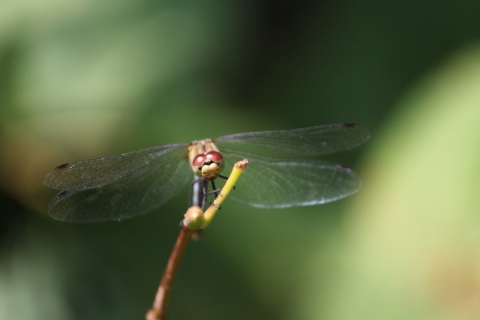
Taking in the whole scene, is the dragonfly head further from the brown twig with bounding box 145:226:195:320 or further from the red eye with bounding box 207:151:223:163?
the brown twig with bounding box 145:226:195:320

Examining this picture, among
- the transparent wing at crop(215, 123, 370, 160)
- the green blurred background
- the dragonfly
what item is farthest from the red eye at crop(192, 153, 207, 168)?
the green blurred background

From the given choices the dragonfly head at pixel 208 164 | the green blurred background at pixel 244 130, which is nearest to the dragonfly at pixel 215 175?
the dragonfly head at pixel 208 164

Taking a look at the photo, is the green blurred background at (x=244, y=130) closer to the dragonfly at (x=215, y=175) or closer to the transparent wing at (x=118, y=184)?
the dragonfly at (x=215, y=175)

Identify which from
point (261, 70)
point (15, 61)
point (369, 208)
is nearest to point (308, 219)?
point (369, 208)

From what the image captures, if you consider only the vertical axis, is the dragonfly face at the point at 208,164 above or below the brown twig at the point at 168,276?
above

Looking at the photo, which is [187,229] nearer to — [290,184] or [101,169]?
[101,169]

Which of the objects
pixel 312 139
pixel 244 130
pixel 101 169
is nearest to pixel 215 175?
pixel 101 169

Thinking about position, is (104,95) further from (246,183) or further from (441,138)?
(441,138)
